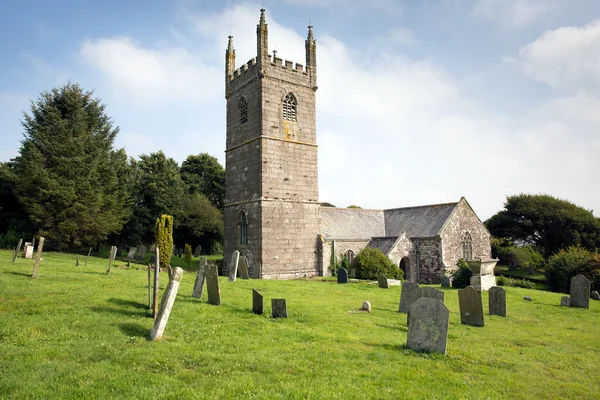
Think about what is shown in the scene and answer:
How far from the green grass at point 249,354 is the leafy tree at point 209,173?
127 ft

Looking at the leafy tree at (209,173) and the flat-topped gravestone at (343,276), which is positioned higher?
the leafy tree at (209,173)

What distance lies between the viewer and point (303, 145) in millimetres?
24797

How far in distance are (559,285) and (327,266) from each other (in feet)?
52.1

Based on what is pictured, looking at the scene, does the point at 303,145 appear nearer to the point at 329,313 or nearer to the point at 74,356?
the point at 329,313

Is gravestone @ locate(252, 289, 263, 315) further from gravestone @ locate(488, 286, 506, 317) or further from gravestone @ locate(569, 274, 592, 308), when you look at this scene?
gravestone @ locate(569, 274, 592, 308)

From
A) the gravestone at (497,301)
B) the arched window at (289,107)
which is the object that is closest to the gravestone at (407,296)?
the gravestone at (497,301)

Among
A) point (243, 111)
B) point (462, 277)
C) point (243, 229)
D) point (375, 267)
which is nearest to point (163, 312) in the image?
point (243, 229)

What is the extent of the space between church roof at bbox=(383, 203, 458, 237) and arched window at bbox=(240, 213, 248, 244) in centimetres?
1136

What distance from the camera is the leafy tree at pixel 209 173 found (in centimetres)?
5047

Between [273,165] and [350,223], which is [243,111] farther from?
[350,223]

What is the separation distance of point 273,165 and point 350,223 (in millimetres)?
8312

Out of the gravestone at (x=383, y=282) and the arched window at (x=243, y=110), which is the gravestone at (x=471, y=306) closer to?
the gravestone at (x=383, y=282)

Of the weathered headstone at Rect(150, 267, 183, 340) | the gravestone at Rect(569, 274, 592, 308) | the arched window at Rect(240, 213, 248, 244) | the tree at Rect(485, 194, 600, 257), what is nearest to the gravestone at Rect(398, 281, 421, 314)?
the weathered headstone at Rect(150, 267, 183, 340)

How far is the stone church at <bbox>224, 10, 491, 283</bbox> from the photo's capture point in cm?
2325
